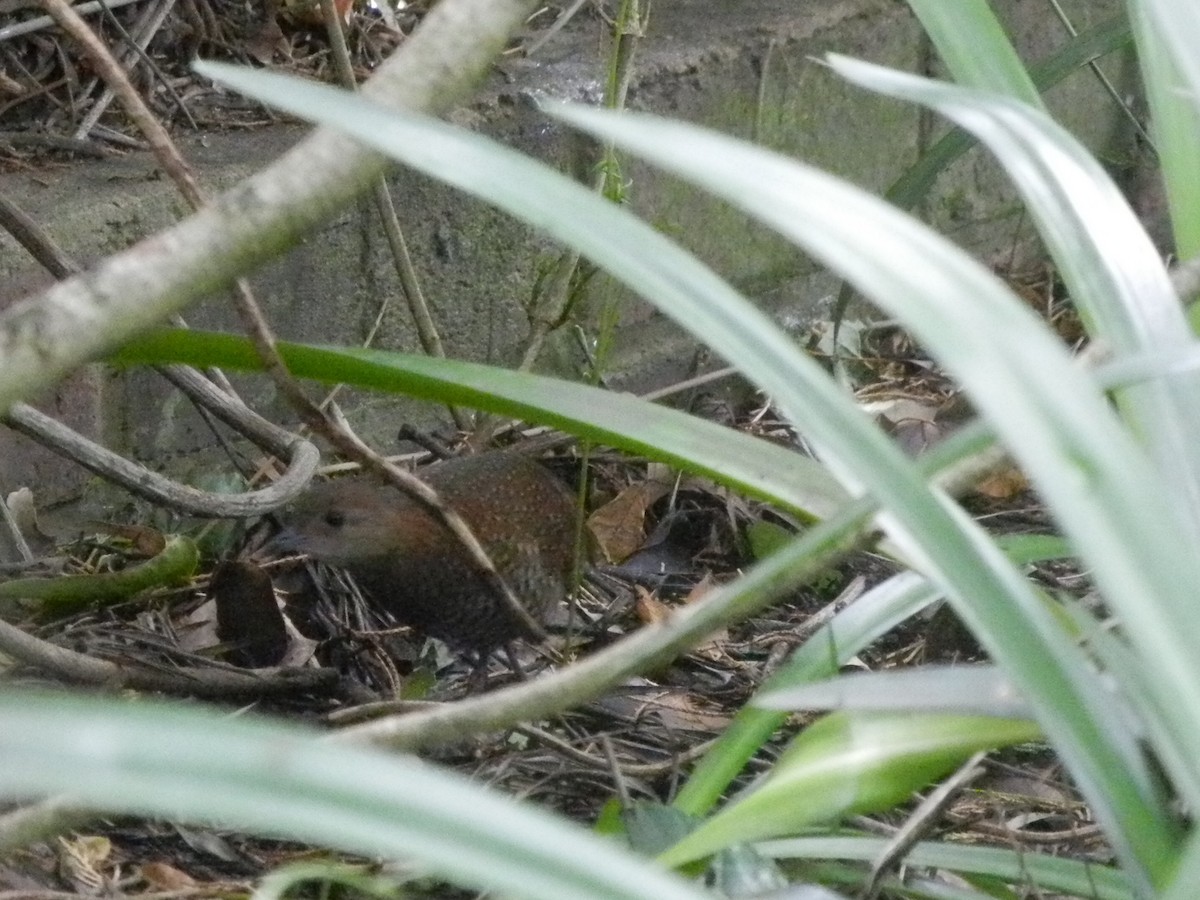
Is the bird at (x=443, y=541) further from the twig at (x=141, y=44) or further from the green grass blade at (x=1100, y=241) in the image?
→ the green grass blade at (x=1100, y=241)

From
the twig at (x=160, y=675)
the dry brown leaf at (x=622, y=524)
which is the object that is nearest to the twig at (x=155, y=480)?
the twig at (x=160, y=675)

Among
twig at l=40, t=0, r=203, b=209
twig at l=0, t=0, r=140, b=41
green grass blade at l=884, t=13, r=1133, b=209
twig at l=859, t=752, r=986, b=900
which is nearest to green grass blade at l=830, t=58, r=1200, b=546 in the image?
twig at l=859, t=752, r=986, b=900

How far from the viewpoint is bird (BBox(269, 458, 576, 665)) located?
6.96ft

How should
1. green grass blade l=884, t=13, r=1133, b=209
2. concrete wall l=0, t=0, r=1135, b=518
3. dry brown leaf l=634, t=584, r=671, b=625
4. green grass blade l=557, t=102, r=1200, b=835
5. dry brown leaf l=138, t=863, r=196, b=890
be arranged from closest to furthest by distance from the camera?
1. green grass blade l=557, t=102, r=1200, b=835
2. dry brown leaf l=138, t=863, r=196, b=890
3. green grass blade l=884, t=13, r=1133, b=209
4. dry brown leaf l=634, t=584, r=671, b=625
5. concrete wall l=0, t=0, r=1135, b=518

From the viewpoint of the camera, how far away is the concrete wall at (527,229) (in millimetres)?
2203

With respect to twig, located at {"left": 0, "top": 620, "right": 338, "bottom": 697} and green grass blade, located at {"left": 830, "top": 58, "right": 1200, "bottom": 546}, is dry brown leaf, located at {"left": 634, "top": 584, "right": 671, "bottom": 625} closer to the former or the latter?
twig, located at {"left": 0, "top": 620, "right": 338, "bottom": 697}

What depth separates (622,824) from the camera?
113cm

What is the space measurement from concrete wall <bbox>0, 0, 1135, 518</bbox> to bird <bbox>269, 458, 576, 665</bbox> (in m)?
0.30

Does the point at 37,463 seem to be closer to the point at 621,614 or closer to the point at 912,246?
the point at 621,614

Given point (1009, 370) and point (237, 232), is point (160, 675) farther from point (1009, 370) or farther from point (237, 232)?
point (1009, 370)

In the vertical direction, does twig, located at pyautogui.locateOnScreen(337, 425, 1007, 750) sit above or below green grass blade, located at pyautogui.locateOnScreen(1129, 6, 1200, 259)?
below

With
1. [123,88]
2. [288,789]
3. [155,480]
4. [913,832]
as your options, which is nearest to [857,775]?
[913,832]

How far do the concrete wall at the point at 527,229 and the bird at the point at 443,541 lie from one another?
30 centimetres

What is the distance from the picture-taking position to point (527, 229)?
2615mm
